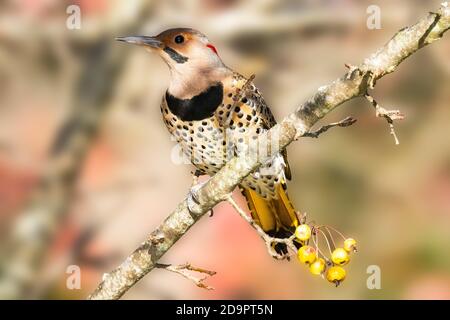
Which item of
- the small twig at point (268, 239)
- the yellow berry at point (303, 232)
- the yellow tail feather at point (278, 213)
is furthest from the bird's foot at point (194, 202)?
the yellow tail feather at point (278, 213)

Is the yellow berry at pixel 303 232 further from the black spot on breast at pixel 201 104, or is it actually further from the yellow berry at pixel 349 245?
the black spot on breast at pixel 201 104

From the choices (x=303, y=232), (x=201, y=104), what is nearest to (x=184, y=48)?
(x=201, y=104)

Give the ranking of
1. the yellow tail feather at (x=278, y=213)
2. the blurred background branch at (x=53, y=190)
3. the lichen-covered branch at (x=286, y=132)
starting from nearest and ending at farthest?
the lichen-covered branch at (x=286, y=132) → the yellow tail feather at (x=278, y=213) → the blurred background branch at (x=53, y=190)

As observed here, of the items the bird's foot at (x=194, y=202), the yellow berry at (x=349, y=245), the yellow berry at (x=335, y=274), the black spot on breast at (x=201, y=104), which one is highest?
the black spot on breast at (x=201, y=104)

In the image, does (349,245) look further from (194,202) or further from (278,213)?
(278,213)

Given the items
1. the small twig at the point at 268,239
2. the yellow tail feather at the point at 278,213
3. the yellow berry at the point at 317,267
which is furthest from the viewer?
the yellow tail feather at the point at 278,213

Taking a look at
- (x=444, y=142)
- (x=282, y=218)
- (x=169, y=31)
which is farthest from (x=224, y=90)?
(x=444, y=142)

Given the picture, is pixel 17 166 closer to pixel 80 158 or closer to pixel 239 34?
pixel 80 158
